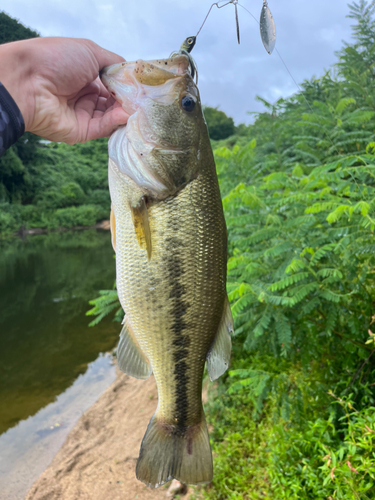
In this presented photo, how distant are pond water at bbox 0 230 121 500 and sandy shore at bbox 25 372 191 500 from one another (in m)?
0.37

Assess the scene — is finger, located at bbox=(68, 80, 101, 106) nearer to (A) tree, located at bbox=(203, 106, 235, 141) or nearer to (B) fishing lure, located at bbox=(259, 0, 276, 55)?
(B) fishing lure, located at bbox=(259, 0, 276, 55)

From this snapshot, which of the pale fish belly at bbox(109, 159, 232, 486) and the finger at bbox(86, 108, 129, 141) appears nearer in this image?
the pale fish belly at bbox(109, 159, 232, 486)

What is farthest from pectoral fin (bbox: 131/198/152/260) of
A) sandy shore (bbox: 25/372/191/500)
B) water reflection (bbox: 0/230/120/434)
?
water reflection (bbox: 0/230/120/434)

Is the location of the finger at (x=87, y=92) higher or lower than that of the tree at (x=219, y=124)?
lower

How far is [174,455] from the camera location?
1662mm

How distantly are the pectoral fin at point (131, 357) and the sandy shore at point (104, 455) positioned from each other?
10.6ft

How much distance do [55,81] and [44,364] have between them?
8461 millimetres

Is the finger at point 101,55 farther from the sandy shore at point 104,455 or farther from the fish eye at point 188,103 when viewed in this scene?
the sandy shore at point 104,455

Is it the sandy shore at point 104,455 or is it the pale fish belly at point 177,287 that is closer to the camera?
the pale fish belly at point 177,287

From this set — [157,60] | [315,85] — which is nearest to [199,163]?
[157,60]

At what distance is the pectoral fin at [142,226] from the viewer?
1499 mm

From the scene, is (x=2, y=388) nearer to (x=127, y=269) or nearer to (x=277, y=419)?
(x=277, y=419)

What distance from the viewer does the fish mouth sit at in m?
1.55

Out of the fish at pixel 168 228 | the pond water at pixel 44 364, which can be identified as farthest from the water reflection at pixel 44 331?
the fish at pixel 168 228
